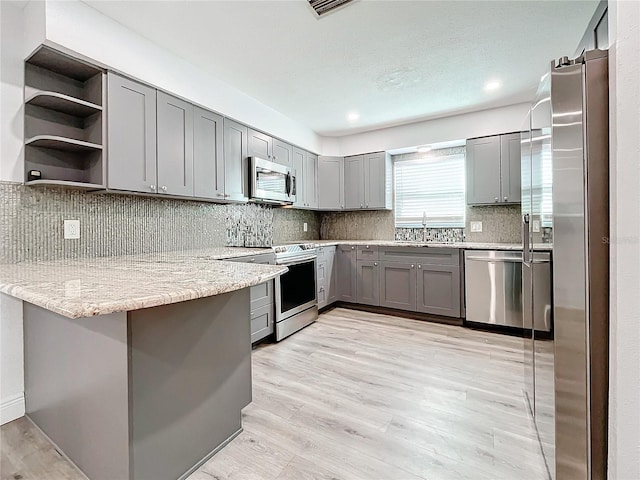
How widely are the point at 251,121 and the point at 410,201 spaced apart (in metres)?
2.54

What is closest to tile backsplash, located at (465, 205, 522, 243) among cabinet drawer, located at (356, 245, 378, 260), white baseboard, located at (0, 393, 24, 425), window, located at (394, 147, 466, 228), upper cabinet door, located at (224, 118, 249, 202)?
window, located at (394, 147, 466, 228)

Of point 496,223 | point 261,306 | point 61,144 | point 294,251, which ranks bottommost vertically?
point 261,306

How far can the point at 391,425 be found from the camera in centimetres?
175

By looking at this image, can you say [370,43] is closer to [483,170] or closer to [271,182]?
[271,182]

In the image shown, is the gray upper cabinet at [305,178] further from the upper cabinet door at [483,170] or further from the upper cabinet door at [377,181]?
the upper cabinet door at [483,170]

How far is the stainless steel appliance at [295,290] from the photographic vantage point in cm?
316

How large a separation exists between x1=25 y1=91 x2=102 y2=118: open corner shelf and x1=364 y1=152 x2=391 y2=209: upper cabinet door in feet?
11.1

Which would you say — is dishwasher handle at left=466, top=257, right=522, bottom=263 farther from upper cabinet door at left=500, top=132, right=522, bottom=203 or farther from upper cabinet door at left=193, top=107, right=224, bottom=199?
upper cabinet door at left=193, top=107, right=224, bottom=199

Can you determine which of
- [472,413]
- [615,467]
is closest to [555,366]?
[615,467]

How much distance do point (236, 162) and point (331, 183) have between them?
1.87 metres

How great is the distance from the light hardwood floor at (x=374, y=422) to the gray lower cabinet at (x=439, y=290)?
2.38 ft

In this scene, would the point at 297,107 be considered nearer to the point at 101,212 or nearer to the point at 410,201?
the point at 410,201

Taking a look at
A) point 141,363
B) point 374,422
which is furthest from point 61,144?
point 374,422

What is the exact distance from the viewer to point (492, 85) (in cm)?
315
